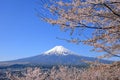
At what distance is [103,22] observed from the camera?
7.23 meters

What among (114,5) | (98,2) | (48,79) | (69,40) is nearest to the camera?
(98,2)

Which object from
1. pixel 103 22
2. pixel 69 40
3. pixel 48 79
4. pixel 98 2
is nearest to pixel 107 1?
pixel 98 2

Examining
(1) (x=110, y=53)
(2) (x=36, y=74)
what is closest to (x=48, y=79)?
(2) (x=36, y=74)

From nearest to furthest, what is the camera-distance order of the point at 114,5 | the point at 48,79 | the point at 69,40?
the point at 114,5, the point at 69,40, the point at 48,79

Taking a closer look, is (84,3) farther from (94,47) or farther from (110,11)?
(94,47)

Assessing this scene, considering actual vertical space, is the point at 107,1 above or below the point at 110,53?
above

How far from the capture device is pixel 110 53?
312 inches

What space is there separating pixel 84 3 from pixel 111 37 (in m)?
1.07

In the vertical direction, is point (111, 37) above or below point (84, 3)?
below

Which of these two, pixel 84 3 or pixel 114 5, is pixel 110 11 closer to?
pixel 114 5

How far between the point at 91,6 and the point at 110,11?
1.48 feet

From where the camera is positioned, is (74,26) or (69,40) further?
(69,40)

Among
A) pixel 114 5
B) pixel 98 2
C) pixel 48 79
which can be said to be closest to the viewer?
pixel 98 2

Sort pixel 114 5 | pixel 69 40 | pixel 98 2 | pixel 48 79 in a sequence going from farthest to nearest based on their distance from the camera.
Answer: pixel 48 79 → pixel 69 40 → pixel 114 5 → pixel 98 2
